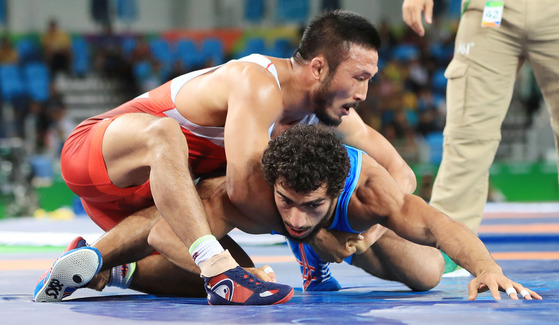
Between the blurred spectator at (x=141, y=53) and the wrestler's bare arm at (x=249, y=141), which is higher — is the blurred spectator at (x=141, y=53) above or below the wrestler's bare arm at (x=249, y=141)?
below

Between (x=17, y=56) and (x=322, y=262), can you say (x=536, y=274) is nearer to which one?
(x=322, y=262)

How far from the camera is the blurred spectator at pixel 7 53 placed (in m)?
12.6

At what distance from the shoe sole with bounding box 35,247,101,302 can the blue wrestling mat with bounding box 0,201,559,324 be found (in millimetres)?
69

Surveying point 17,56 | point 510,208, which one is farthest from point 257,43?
point 510,208

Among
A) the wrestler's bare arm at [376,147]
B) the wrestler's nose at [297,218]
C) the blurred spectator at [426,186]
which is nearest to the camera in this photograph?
the wrestler's nose at [297,218]

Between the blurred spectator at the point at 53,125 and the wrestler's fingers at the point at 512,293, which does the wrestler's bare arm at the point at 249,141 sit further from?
the blurred spectator at the point at 53,125

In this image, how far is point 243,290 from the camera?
93.5 inches

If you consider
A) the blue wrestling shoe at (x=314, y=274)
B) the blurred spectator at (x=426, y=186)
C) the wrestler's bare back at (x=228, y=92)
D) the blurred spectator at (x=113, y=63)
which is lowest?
the blurred spectator at (x=426, y=186)

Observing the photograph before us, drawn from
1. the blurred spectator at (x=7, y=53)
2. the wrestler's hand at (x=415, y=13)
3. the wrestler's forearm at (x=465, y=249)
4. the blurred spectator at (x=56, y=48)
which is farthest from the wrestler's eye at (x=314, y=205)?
the blurred spectator at (x=7, y=53)

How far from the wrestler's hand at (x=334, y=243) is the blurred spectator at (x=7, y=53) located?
36.2 feet

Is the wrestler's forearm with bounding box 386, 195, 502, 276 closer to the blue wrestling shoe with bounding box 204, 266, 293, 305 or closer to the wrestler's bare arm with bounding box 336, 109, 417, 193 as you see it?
the blue wrestling shoe with bounding box 204, 266, 293, 305

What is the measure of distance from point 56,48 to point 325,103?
10455mm

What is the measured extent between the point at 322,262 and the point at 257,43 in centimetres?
1059

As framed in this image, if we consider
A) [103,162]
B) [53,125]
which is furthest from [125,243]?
[53,125]
